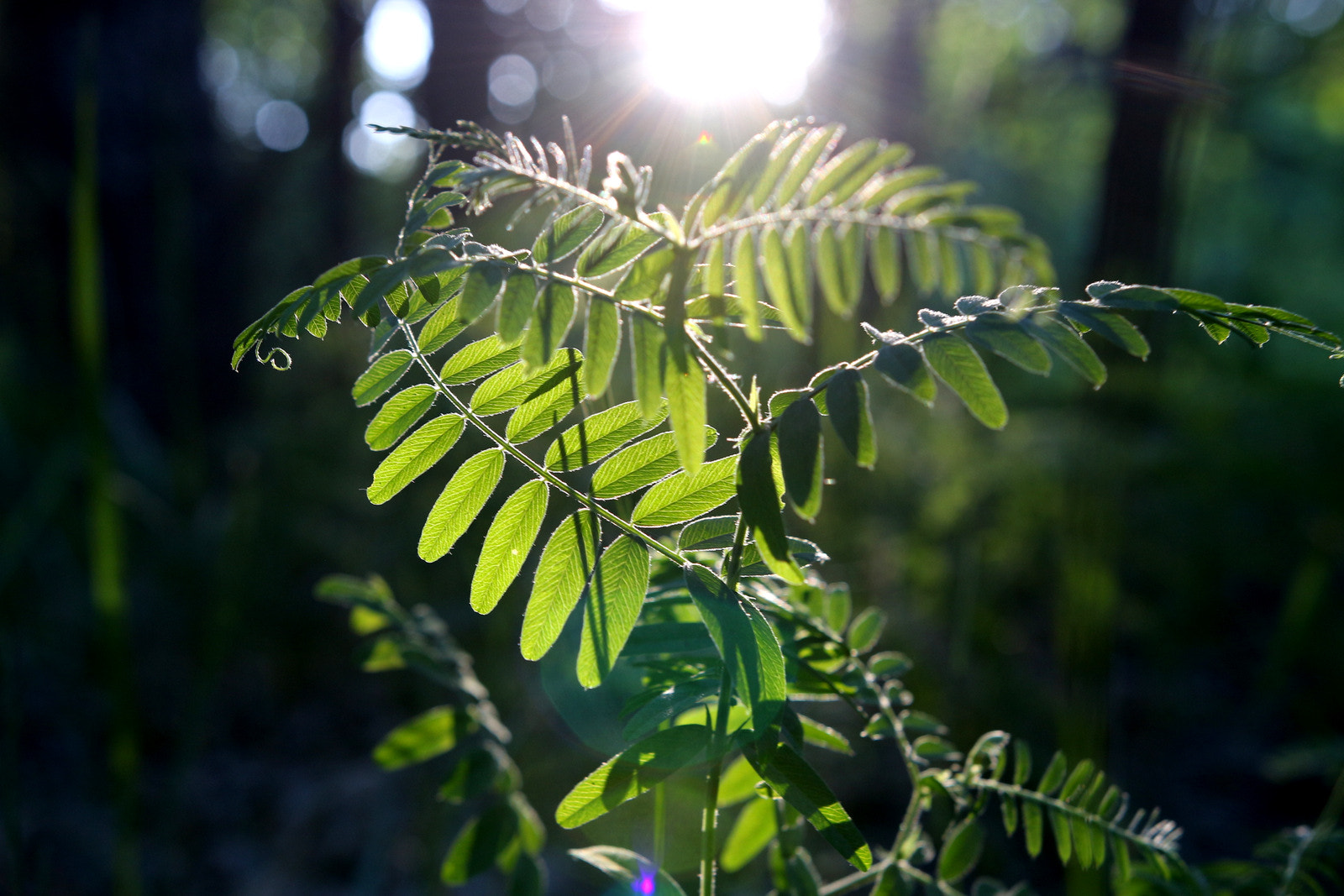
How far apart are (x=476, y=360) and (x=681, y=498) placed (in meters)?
0.20

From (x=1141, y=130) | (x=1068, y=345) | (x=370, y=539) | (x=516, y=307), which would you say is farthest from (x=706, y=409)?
(x=1141, y=130)

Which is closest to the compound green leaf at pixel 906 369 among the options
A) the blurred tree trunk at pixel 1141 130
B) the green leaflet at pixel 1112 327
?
the green leaflet at pixel 1112 327

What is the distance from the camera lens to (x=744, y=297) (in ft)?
1.73

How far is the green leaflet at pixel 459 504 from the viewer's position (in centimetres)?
63

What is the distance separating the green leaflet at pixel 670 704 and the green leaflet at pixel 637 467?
0.16 meters

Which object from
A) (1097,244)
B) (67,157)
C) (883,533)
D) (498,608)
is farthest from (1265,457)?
(67,157)

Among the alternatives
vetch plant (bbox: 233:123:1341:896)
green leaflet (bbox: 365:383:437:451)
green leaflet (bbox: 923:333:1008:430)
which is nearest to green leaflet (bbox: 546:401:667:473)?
vetch plant (bbox: 233:123:1341:896)

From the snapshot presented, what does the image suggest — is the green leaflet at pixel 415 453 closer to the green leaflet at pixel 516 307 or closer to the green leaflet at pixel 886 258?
the green leaflet at pixel 516 307

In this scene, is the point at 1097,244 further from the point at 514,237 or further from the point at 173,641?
the point at 173,641

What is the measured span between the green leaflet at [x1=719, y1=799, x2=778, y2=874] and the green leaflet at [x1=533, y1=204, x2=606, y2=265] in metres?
0.59

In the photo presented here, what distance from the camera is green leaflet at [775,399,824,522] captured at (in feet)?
1.57

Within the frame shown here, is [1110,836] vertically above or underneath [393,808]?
above

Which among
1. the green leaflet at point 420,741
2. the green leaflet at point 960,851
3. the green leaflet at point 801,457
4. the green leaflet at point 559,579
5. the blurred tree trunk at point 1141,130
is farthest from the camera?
the blurred tree trunk at point 1141,130

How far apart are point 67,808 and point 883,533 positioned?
2.38 metres
